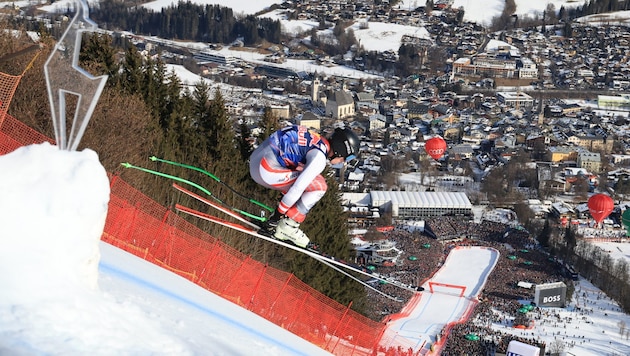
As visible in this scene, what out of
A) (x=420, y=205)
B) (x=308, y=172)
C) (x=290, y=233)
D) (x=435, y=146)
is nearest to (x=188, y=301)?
(x=290, y=233)

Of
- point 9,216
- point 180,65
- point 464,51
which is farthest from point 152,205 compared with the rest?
point 464,51

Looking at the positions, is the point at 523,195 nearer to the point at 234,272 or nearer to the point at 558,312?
the point at 558,312

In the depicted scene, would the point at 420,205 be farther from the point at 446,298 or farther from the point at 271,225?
the point at 271,225

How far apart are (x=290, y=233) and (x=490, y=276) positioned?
17.4 meters

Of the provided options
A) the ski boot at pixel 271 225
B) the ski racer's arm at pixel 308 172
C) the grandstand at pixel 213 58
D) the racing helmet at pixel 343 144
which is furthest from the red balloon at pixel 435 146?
the grandstand at pixel 213 58

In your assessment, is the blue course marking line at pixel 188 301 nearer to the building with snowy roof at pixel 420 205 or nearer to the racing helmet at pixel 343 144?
the racing helmet at pixel 343 144

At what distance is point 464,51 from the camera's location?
223 feet

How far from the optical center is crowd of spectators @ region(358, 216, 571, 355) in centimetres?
1504

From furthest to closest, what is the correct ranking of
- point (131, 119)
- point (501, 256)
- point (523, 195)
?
point (523, 195) < point (501, 256) < point (131, 119)

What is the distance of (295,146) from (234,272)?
232 centimetres

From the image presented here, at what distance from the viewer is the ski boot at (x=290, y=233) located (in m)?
4.68

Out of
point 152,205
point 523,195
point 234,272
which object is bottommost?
point 523,195

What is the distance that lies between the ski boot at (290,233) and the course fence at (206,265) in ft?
3.95

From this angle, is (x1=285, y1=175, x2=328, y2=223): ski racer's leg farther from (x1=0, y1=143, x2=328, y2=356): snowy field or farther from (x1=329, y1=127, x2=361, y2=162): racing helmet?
(x1=0, y1=143, x2=328, y2=356): snowy field
